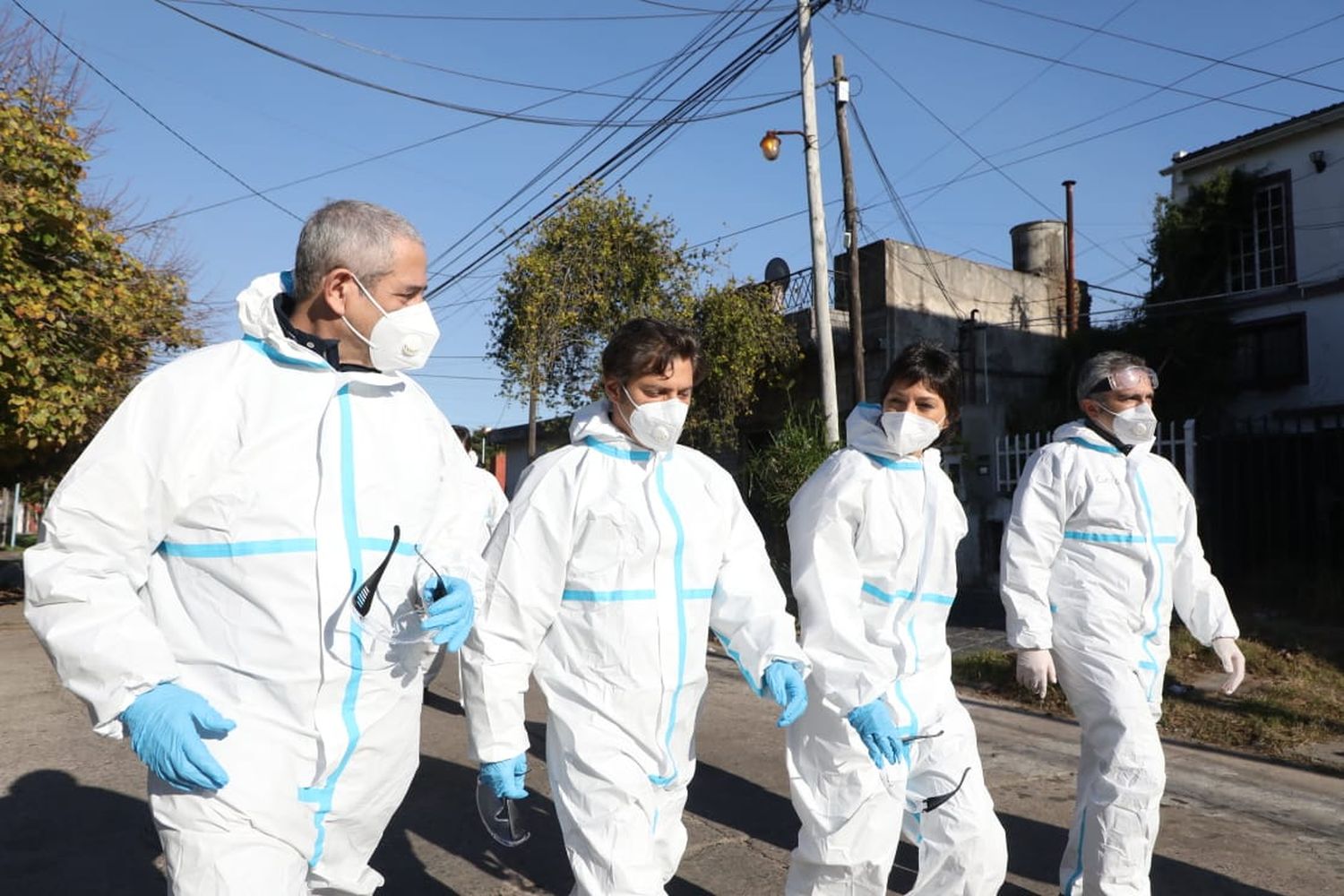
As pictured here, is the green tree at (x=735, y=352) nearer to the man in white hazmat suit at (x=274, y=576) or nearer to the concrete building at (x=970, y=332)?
the concrete building at (x=970, y=332)

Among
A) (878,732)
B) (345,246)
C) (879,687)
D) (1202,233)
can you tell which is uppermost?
(1202,233)

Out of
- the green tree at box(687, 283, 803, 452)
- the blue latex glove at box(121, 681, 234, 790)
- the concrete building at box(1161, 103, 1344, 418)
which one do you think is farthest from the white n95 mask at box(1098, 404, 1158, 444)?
the concrete building at box(1161, 103, 1344, 418)

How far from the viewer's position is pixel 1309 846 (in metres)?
4.58

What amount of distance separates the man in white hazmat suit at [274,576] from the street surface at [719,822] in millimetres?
2138

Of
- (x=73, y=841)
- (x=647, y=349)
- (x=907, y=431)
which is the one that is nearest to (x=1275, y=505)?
(x=907, y=431)

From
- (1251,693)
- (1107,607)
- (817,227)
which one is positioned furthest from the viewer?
(817,227)

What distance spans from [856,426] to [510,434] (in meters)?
24.4

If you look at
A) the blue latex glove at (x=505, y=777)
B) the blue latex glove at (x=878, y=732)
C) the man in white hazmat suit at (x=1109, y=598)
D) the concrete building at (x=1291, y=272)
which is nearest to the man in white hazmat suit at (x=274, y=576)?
the blue latex glove at (x=505, y=777)

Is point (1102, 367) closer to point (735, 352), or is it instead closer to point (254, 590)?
point (254, 590)

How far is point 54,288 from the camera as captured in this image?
38.2 ft

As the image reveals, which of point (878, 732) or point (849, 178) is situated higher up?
point (849, 178)

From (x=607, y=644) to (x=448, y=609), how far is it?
688 mm

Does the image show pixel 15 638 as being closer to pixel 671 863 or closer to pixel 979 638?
pixel 979 638

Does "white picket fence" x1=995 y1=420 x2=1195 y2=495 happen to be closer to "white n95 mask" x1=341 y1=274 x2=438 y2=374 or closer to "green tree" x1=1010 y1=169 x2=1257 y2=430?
"green tree" x1=1010 y1=169 x2=1257 y2=430
